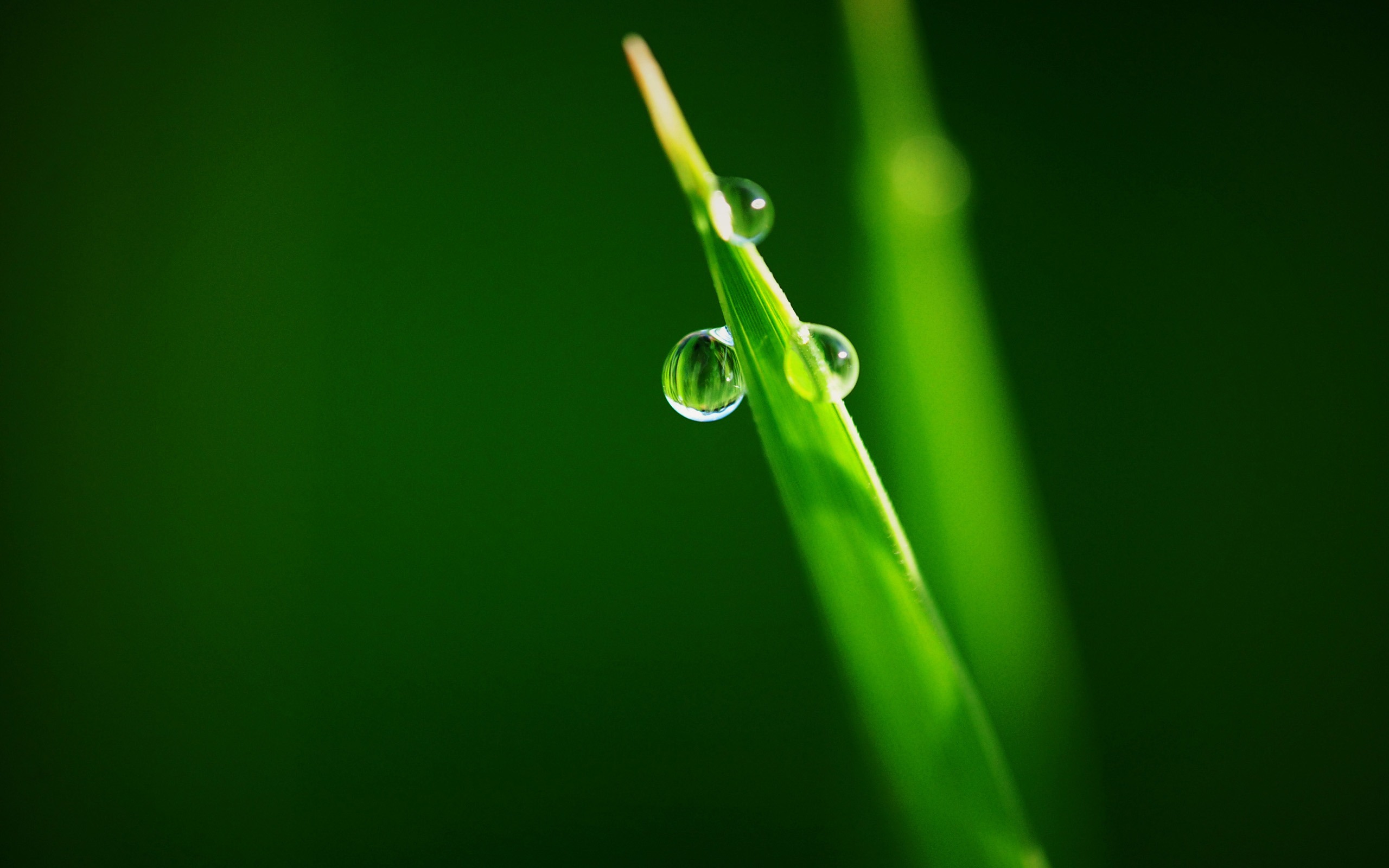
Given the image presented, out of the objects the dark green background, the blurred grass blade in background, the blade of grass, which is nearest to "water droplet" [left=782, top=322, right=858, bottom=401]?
the blade of grass

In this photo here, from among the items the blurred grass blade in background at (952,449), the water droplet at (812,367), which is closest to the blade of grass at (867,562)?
the water droplet at (812,367)

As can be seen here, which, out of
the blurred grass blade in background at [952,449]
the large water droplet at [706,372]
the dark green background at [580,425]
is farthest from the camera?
the dark green background at [580,425]

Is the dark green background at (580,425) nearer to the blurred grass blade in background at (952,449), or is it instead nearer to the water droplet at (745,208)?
the blurred grass blade in background at (952,449)

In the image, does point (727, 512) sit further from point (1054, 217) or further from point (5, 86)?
point (5, 86)

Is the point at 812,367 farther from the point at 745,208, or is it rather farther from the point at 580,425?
the point at 580,425

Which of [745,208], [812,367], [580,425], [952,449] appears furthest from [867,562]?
[580,425]

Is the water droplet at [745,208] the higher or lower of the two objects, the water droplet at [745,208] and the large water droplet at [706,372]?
the higher

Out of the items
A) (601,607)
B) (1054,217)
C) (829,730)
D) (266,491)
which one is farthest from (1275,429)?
(266,491)
